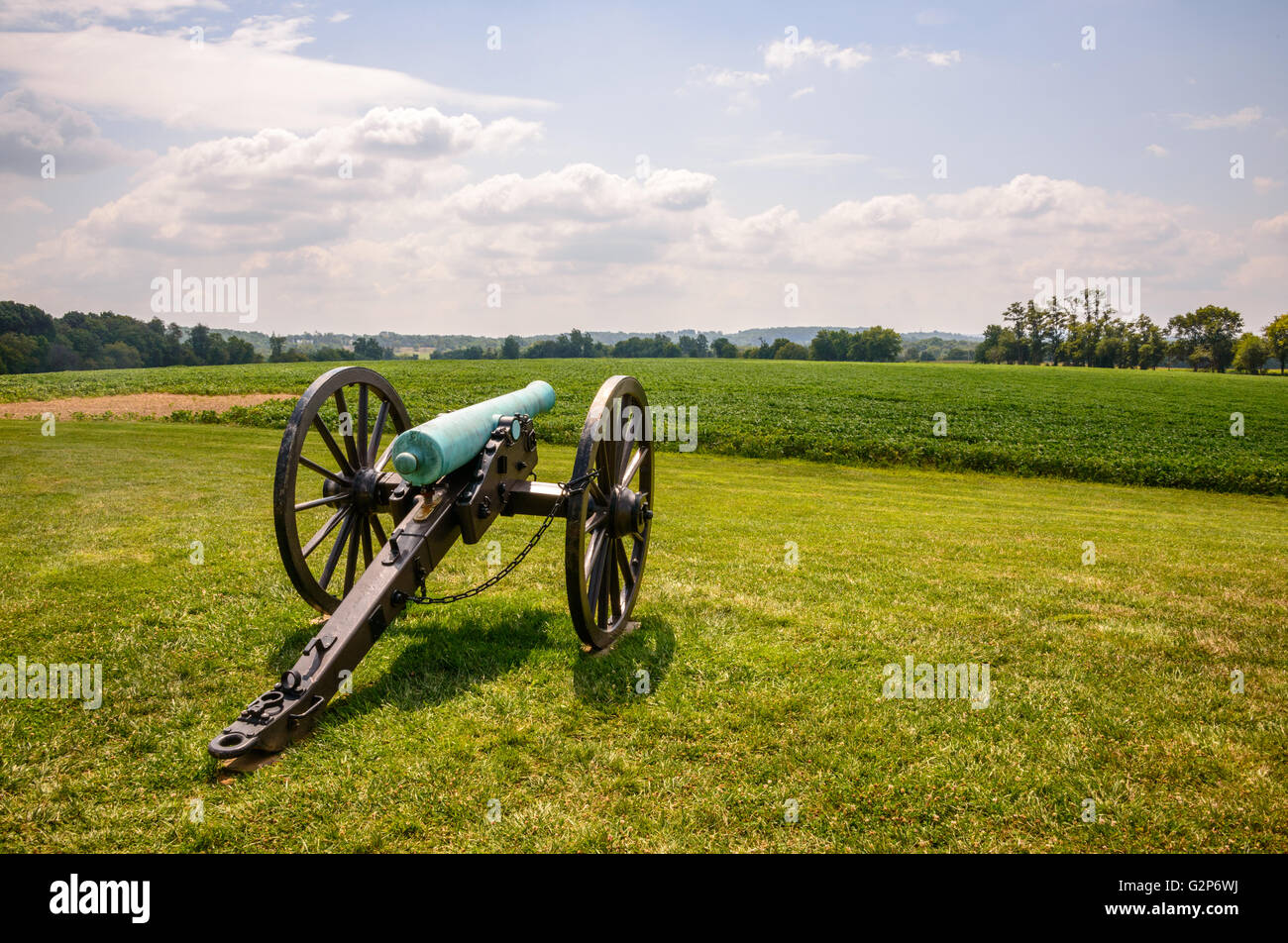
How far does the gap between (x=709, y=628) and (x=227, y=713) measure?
A: 11.0 ft

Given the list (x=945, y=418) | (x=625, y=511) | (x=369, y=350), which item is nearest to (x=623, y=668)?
(x=625, y=511)

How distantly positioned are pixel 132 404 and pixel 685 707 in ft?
100

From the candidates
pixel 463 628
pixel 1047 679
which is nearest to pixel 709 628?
pixel 463 628

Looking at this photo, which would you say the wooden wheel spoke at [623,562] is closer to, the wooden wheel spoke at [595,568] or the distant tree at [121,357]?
the wooden wheel spoke at [595,568]

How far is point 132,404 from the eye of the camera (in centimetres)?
2794

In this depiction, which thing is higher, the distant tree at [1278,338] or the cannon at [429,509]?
the distant tree at [1278,338]

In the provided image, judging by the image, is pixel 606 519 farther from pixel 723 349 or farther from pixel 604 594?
pixel 723 349

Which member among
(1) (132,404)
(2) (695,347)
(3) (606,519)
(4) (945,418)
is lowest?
(3) (606,519)

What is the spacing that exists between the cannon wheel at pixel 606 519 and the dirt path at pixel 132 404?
2608 cm

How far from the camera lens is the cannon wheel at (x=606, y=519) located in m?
4.61

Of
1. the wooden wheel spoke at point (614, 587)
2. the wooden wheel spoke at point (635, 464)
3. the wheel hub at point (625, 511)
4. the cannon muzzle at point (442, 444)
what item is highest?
the cannon muzzle at point (442, 444)

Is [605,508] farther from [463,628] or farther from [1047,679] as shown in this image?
[1047,679]

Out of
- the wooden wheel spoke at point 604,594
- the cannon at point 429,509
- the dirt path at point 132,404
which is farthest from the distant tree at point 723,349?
the wooden wheel spoke at point 604,594

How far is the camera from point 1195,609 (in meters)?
6.68
